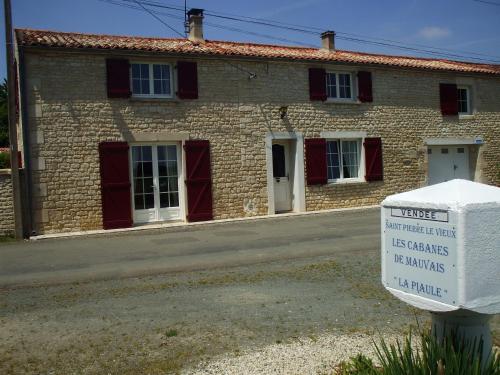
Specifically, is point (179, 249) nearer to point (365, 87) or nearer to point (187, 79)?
point (187, 79)

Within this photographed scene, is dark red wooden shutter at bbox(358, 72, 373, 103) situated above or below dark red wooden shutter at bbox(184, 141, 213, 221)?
above

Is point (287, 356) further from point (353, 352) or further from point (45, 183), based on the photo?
point (45, 183)

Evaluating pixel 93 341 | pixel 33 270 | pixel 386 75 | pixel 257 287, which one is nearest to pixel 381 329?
pixel 257 287

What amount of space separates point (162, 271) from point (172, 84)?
713 centimetres

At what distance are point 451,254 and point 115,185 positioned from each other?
11007mm

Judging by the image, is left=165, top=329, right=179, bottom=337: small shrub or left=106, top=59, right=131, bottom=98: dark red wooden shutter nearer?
left=165, top=329, right=179, bottom=337: small shrub

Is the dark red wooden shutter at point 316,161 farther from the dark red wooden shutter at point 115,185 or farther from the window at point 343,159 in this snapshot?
the dark red wooden shutter at point 115,185

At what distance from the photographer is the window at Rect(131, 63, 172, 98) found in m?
13.2

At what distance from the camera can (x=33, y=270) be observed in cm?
820

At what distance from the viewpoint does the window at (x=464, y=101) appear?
1852cm

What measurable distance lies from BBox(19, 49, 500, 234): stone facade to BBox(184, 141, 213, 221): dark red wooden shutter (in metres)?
0.25

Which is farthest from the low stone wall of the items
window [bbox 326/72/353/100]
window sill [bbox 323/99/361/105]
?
window [bbox 326/72/353/100]

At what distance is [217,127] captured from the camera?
1393cm

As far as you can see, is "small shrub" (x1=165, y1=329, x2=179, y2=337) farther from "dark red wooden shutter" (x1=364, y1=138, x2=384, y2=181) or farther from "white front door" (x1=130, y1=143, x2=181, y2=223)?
"dark red wooden shutter" (x1=364, y1=138, x2=384, y2=181)
